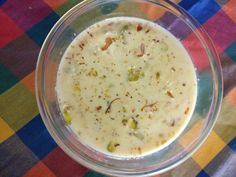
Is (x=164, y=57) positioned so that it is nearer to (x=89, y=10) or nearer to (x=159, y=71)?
(x=159, y=71)

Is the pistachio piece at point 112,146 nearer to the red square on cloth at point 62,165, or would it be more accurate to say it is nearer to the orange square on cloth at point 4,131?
the red square on cloth at point 62,165

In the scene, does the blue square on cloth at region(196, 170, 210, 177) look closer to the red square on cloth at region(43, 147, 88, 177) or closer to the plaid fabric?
the plaid fabric

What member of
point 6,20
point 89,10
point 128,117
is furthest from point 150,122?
point 6,20

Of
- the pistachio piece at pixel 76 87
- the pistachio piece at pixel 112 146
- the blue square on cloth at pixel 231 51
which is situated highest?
the pistachio piece at pixel 76 87

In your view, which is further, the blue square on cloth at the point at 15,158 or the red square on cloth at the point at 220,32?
the red square on cloth at the point at 220,32

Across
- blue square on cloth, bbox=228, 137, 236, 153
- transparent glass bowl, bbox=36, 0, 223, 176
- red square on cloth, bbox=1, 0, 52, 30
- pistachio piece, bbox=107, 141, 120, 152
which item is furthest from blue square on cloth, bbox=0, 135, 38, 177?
blue square on cloth, bbox=228, 137, 236, 153

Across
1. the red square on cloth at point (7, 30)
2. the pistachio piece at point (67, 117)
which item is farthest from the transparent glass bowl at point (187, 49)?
the red square on cloth at point (7, 30)

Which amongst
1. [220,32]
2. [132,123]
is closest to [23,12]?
[132,123]
